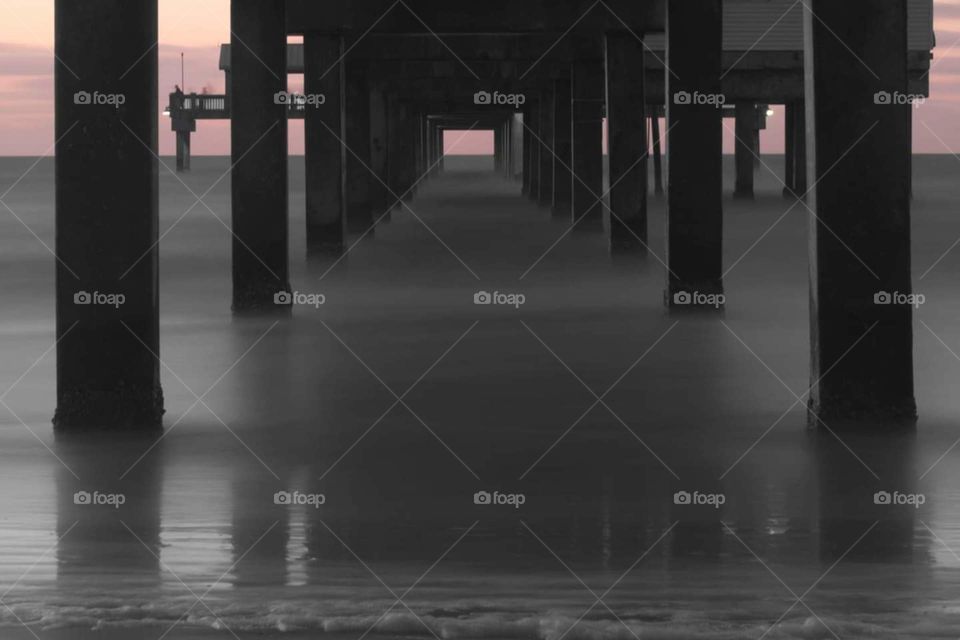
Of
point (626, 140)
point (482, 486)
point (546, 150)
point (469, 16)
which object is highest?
point (469, 16)

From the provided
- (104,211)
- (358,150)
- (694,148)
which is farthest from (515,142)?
(104,211)

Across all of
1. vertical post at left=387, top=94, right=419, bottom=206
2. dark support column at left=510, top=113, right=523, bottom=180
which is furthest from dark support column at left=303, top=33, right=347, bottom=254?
dark support column at left=510, top=113, right=523, bottom=180

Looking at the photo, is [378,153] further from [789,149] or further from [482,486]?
[482,486]

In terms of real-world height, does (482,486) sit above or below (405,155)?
below

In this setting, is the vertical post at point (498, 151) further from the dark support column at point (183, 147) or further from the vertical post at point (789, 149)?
the vertical post at point (789, 149)

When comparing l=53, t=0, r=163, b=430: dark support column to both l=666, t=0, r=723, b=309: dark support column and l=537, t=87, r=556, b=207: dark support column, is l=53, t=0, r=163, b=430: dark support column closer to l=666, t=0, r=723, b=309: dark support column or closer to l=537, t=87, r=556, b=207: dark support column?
l=666, t=0, r=723, b=309: dark support column

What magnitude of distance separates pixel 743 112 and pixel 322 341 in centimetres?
3913

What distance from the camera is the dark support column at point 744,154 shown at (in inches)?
1937

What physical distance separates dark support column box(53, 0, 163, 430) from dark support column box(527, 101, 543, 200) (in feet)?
118

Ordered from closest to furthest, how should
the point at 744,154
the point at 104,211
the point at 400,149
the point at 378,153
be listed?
the point at 104,211 < the point at 378,153 < the point at 400,149 < the point at 744,154

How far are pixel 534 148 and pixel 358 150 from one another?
611 inches

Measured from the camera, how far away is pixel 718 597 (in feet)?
19.2

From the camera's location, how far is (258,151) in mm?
17891

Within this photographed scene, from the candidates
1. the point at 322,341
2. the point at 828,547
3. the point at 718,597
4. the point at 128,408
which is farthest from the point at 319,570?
the point at 322,341
